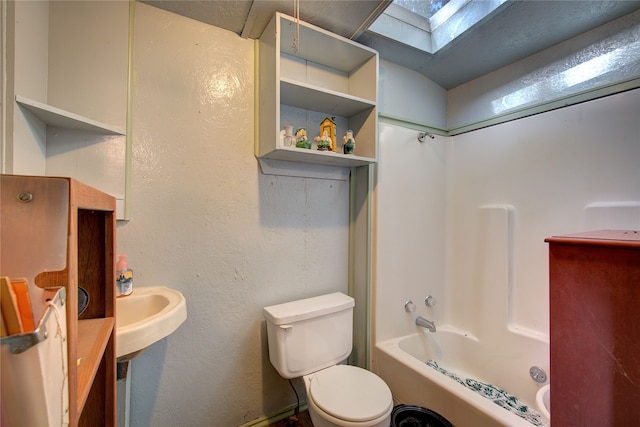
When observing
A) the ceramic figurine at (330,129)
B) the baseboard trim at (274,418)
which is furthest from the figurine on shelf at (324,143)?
the baseboard trim at (274,418)

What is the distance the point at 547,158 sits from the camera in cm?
156

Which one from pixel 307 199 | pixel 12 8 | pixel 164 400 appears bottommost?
pixel 164 400

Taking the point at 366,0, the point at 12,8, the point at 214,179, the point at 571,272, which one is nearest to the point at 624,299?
the point at 571,272

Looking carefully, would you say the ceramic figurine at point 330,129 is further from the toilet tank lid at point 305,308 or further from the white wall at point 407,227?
the toilet tank lid at point 305,308

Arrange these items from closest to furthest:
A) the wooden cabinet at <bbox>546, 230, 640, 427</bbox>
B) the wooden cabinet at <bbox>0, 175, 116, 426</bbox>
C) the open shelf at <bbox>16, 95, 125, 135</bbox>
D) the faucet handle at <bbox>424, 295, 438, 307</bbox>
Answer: the wooden cabinet at <bbox>0, 175, 116, 426</bbox>, the wooden cabinet at <bbox>546, 230, 640, 427</bbox>, the open shelf at <bbox>16, 95, 125, 135</bbox>, the faucet handle at <bbox>424, 295, 438, 307</bbox>

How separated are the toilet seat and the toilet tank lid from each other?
1.00ft

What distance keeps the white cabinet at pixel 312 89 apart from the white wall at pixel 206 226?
0.50 feet

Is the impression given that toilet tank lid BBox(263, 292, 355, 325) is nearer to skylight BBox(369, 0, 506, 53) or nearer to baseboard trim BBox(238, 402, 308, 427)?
baseboard trim BBox(238, 402, 308, 427)

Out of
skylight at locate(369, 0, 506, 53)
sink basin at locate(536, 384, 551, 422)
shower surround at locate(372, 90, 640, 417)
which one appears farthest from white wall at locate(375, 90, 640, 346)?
skylight at locate(369, 0, 506, 53)

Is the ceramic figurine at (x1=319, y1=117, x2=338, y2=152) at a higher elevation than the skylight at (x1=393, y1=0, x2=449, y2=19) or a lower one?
lower

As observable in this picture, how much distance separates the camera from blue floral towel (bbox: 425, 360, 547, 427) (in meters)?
1.38

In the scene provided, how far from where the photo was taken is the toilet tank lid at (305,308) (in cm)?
136

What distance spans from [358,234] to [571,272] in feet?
3.63

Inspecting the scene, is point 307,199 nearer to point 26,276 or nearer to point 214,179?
point 214,179
